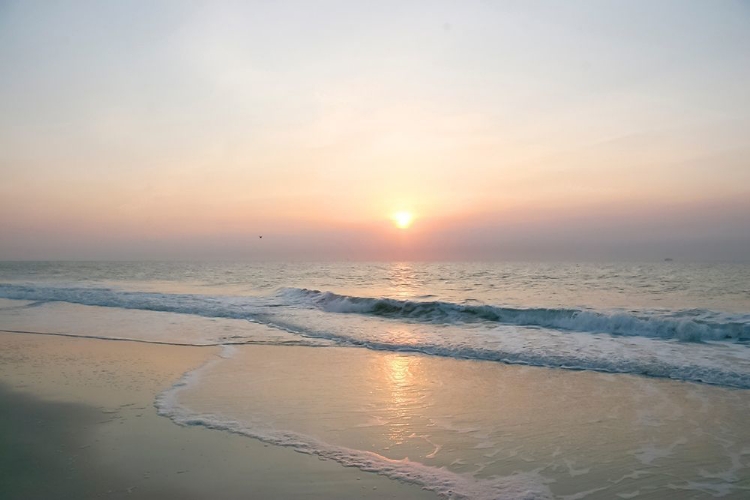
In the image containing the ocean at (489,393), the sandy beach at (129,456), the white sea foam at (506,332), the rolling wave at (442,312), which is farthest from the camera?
the rolling wave at (442,312)

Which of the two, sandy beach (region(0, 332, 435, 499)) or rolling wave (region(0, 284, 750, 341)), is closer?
sandy beach (region(0, 332, 435, 499))

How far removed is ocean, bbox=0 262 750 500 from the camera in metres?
5.33

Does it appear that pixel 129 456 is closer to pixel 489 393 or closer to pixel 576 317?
pixel 489 393

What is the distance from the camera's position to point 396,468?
5.27 m

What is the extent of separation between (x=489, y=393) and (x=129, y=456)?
18.9 feet

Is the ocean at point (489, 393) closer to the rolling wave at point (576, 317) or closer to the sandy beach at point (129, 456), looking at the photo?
the rolling wave at point (576, 317)

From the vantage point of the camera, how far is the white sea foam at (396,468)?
4763 mm

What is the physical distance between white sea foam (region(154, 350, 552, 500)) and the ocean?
2 centimetres

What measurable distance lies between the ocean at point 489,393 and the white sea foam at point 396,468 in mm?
23

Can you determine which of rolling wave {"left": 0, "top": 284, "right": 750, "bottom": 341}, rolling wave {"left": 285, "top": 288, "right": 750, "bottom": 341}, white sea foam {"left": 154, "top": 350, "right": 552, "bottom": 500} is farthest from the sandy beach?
rolling wave {"left": 285, "top": 288, "right": 750, "bottom": 341}

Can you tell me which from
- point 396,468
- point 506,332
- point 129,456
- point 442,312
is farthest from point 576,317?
point 129,456

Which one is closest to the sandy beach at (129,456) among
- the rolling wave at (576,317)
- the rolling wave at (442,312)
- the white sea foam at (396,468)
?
the white sea foam at (396,468)

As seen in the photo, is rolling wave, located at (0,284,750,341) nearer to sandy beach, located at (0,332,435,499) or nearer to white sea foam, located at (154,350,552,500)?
sandy beach, located at (0,332,435,499)

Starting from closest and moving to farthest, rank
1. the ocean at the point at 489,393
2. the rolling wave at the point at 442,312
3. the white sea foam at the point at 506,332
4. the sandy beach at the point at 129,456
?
the sandy beach at the point at 129,456, the ocean at the point at 489,393, the white sea foam at the point at 506,332, the rolling wave at the point at 442,312
